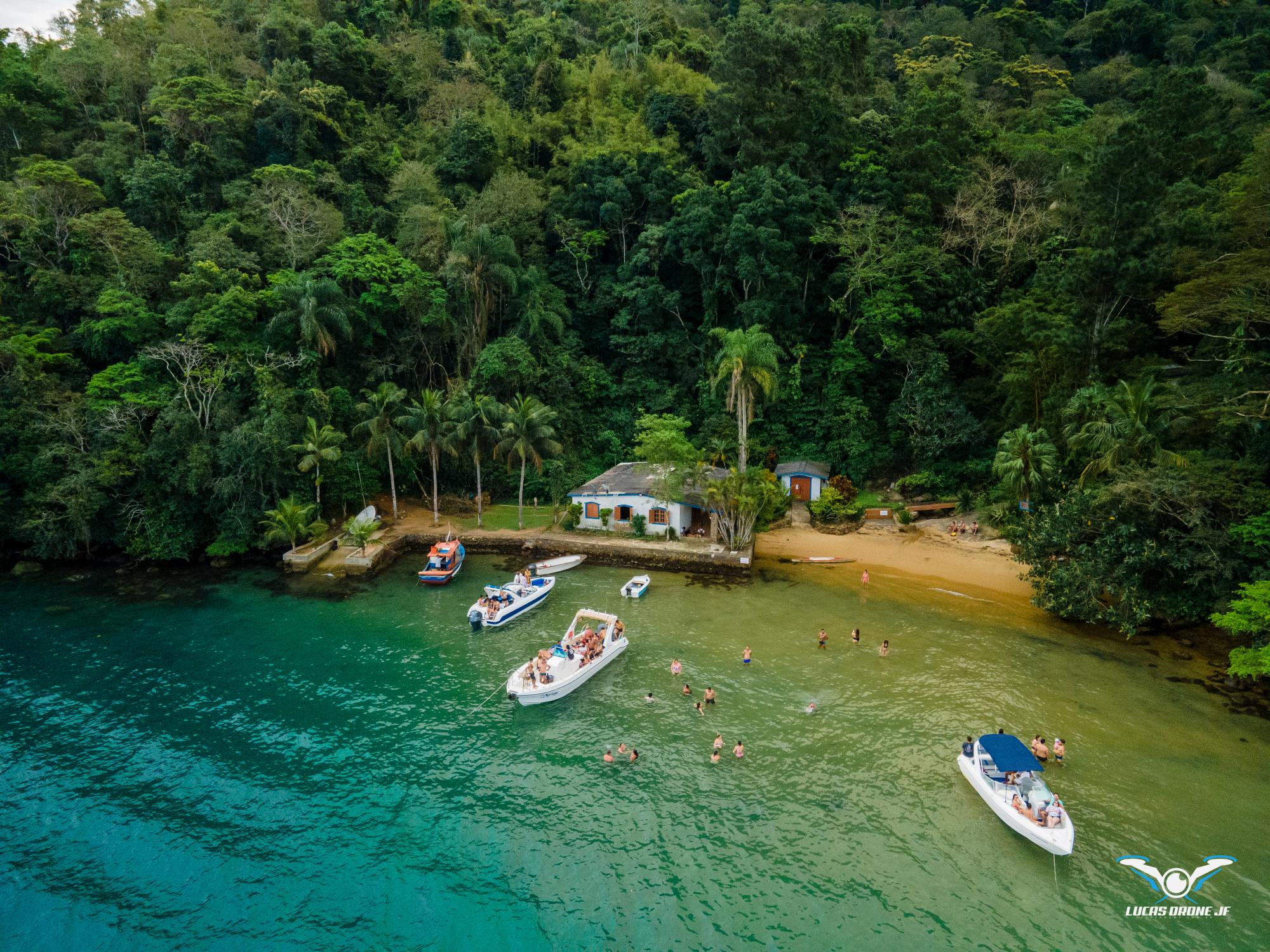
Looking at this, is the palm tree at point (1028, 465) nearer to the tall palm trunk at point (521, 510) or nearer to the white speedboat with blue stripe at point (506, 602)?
the white speedboat with blue stripe at point (506, 602)

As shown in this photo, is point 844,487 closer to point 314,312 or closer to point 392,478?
point 392,478

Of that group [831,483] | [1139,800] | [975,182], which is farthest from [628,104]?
[1139,800]

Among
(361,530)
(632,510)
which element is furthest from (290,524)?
(632,510)

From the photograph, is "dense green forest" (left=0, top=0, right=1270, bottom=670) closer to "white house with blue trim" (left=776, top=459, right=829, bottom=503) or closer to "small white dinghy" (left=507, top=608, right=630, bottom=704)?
"white house with blue trim" (left=776, top=459, right=829, bottom=503)

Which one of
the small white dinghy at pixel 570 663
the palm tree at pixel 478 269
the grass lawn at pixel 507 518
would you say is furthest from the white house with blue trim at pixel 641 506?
the palm tree at pixel 478 269

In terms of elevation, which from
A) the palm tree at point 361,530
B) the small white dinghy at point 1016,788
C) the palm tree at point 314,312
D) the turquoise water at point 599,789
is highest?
the palm tree at point 314,312

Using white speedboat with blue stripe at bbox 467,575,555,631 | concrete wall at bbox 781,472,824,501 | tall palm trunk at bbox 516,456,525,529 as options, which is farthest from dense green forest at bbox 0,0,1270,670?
white speedboat with blue stripe at bbox 467,575,555,631
